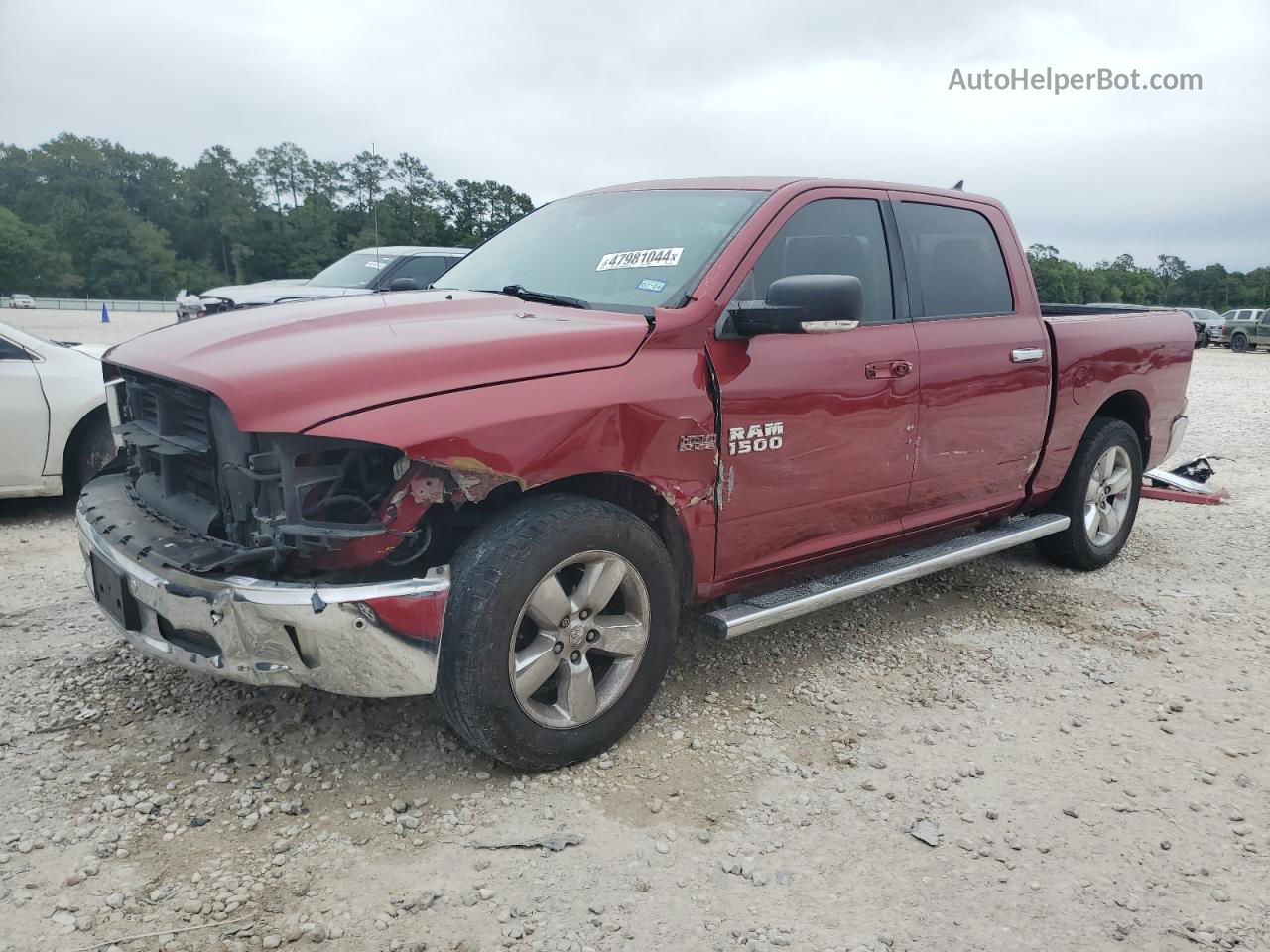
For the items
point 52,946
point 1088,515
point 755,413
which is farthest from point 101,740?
point 1088,515

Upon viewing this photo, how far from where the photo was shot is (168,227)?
80.2 m

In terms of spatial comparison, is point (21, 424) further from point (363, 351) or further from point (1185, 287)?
point (1185, 287)

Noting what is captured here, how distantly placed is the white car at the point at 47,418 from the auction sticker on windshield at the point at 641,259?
346cm

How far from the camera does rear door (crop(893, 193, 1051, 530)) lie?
12.5 ft

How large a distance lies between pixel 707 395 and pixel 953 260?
5.66 ft

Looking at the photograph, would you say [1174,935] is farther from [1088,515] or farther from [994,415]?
[1088,515]

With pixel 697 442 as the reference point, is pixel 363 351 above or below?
above

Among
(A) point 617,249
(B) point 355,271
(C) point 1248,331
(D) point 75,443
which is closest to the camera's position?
(A) point 617,249

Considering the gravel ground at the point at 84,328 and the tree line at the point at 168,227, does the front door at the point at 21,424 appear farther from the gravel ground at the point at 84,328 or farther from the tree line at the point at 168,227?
the tree line at the point at 168,227

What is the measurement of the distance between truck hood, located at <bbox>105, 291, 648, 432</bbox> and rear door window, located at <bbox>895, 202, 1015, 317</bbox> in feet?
5.04

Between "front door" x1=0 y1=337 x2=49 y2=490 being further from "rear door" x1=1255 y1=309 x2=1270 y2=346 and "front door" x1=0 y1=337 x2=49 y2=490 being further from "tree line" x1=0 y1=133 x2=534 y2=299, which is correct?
"tree line" x1=0 y1=133 x2=534 y2=299

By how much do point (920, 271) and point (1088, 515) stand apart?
194cm

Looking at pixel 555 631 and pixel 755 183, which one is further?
pixel 755 183

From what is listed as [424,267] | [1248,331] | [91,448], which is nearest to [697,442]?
[91,448]
